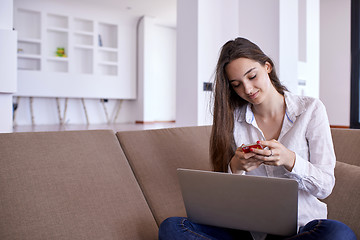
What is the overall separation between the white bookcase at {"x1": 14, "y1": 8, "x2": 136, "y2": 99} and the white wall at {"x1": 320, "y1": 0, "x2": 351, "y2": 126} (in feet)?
14.5

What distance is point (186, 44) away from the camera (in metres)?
3.62

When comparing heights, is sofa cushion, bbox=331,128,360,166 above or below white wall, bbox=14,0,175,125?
below

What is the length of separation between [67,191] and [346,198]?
1.10 m

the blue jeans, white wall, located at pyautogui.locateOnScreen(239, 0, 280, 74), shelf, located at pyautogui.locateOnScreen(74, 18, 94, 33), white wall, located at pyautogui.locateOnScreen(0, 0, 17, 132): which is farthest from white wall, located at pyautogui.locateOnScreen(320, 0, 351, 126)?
the blue jeans

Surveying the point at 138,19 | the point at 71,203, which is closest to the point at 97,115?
the point at 138,19

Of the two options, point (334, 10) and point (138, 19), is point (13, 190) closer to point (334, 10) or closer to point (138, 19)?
point (334, 10)

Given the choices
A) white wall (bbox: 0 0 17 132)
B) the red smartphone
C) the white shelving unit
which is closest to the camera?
the red smartphone

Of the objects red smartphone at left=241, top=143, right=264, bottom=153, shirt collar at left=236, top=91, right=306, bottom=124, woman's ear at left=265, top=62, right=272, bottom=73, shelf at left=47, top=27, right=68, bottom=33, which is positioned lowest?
red smartphone at left=241, top=143, right=264, bottom=153

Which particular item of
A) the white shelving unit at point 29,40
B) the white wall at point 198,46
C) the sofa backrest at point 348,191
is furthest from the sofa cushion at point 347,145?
the white shelving unit at point 29,40

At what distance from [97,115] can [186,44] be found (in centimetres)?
460

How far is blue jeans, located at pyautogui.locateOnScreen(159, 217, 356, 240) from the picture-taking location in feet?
2.98

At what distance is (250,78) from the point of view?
1204 mm

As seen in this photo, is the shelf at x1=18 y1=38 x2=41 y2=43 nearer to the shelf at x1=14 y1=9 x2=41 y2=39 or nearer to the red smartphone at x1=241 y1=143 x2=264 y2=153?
the shelf at x1=14 y1=9 x2=41 y2=39

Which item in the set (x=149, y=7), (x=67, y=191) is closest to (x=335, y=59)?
(x=149, y=7)
